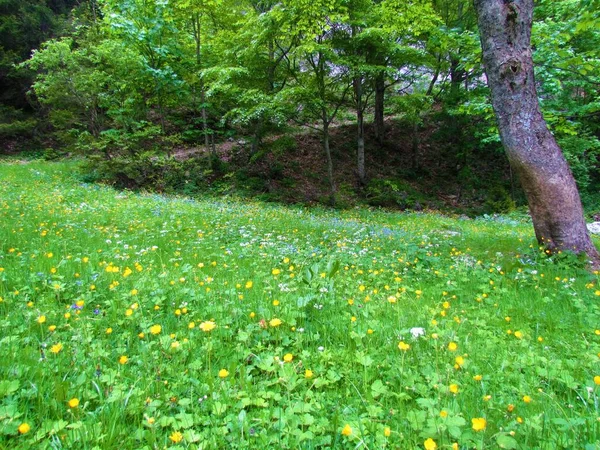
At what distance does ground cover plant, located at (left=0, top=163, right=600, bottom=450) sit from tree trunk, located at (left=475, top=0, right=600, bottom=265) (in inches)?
35.4

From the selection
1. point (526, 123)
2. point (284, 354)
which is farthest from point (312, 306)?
point (526, 123)

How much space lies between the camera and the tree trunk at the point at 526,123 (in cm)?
521

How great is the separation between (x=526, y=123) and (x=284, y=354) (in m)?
5.32

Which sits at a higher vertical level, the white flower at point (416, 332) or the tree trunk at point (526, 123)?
the tree trunk at point (526, 123)

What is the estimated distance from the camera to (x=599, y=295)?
12.6 feet

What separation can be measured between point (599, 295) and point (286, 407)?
13.0 ft

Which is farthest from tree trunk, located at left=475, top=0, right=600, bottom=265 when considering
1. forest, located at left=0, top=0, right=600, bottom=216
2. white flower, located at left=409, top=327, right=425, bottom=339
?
forest, located at left=0, top=0, right=600, bottom=216

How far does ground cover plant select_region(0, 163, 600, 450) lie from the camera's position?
68.4 inches

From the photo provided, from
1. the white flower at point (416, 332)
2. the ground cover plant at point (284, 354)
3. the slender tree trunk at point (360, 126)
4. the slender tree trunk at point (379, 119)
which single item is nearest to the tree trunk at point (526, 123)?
the ground cover plant at point (284, 354)

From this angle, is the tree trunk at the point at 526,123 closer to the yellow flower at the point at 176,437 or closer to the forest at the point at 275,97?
the forest at the point at 275,97

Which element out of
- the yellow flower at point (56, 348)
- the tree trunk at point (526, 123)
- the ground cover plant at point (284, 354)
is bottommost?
the ground cover plant at point (284, 354)

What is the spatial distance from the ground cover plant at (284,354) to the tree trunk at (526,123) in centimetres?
90

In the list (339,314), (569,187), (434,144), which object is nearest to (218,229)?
(339,314)

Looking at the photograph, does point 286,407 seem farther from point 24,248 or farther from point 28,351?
point 24,248
